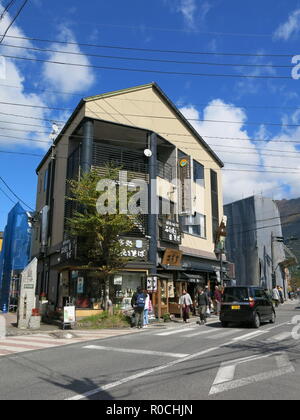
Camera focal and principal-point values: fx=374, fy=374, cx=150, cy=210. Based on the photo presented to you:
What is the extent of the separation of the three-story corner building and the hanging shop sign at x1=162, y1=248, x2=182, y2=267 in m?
0.06

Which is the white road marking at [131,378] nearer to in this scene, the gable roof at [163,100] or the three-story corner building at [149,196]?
the three-story corner building at [149,196]

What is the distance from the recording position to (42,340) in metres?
12.5

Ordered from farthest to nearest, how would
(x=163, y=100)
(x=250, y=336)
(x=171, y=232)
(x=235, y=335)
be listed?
(x=163, y=100)
(x=171, y=232)
(x=235, y=335)
(x=250, y=336)

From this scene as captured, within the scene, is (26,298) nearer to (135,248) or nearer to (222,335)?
(135,248)

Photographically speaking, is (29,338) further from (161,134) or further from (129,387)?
(161,134)

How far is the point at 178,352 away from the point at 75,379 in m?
3.63

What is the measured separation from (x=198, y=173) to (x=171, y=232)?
801cm

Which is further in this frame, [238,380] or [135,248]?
[135,248]

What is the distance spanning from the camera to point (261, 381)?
6.31 m

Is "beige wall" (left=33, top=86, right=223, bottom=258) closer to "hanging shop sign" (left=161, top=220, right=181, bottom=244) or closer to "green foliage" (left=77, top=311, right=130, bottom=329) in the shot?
"hanging shop sign" (left=161, top=220, right=181, bottom=244)

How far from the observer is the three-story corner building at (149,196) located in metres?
20.0

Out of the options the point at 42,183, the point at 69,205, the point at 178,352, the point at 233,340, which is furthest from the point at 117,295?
the point at 42,183

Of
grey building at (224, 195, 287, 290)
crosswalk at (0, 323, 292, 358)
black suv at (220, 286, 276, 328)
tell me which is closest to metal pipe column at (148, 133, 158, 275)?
black suv at (220, 286, 276, 328)

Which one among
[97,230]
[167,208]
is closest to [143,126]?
[167,208]
